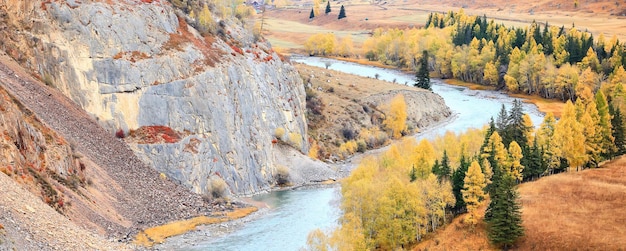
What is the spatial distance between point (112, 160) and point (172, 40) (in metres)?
19.6

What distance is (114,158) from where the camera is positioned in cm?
6944

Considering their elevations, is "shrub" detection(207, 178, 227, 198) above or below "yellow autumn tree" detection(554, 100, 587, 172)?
below

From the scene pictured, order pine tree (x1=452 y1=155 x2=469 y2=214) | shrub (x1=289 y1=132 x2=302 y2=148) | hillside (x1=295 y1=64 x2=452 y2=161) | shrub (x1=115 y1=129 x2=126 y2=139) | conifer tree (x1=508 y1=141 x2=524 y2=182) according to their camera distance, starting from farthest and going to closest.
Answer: hillside (x1=295 y1=64 x2=452 y2=161)
shrub (x1=289 y1=132 x2=302 y2=148)
shrub (x1=115 y1=129 x2=126 y2=139)
conifer tree (x1=508 y1=141 x2=524 y2=182)
pine tree (x1=452 y1=155 x2=469 y2=214)

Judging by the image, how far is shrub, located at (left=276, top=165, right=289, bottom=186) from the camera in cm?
8672

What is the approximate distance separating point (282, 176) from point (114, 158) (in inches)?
908

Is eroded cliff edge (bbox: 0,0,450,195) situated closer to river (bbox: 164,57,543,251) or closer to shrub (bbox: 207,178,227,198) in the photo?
shrub (bbox: 207,178,227,198)

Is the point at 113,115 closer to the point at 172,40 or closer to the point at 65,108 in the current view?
the point at 65,108

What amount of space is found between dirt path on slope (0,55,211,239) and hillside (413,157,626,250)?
72.8ft

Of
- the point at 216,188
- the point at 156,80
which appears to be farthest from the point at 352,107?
the point at 216,188

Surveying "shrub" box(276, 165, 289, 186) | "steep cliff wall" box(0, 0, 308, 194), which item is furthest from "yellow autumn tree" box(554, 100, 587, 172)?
"steep cliff wall" box(0, 0, 308, 194)

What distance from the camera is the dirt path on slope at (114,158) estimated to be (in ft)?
209

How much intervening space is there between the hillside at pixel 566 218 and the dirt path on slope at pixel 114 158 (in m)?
22.2

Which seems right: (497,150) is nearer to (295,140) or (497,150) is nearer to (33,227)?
(295,140)

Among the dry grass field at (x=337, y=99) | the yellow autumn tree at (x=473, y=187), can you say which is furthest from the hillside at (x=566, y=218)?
the dry grass field at (x=337, y=99)
